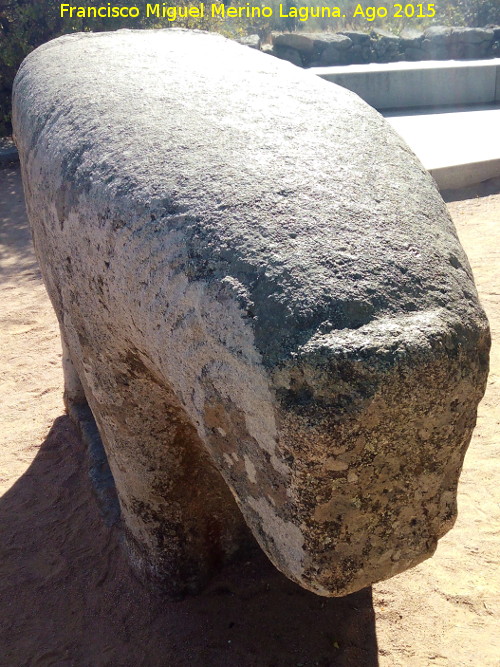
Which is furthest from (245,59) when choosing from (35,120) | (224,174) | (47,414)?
(47,414)

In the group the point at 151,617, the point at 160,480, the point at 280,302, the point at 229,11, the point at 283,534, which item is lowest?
the point at 151,617

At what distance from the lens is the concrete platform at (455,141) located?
564 cm

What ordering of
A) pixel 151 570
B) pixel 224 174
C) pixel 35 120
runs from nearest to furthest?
pixel 224 174 → pixel 35 120 → pixel 151 570

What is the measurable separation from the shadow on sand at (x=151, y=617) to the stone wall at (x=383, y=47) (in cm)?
873

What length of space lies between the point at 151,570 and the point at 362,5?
14.8 metres

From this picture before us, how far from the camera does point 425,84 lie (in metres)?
8.29

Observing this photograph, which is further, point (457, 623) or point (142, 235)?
point (457, 623)

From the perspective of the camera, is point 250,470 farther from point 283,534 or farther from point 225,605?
point 225,605

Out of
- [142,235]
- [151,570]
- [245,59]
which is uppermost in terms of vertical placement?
[245,59]

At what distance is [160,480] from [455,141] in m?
5.53

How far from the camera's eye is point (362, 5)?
572 inches

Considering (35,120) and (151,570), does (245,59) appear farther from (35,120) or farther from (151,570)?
(151,570)

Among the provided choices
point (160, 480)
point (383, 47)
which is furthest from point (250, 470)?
point (383, 47)

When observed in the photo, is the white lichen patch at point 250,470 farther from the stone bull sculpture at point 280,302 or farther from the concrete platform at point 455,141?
the concrete platform at point 455,141
